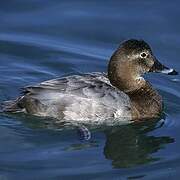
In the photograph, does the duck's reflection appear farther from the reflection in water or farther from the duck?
the duck

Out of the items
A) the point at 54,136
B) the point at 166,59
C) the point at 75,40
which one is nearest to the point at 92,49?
the point at 75,40

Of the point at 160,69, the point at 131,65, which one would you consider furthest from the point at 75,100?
the point at 160,69

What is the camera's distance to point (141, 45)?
26.4ft

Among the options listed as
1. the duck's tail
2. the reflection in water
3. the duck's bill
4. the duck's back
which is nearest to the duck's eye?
the duck's bill

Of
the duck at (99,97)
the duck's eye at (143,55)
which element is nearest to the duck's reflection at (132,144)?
the duck at (99,97)

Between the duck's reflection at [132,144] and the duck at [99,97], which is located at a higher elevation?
the duck at [99,97]

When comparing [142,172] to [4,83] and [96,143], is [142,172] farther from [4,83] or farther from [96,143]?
[4,83]

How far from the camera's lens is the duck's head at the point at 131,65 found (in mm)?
7988

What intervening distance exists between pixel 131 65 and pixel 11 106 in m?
1.35

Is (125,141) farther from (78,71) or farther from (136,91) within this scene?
(78,71)

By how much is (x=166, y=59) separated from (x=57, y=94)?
217cm

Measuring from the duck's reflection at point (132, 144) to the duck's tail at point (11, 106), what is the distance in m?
0.97

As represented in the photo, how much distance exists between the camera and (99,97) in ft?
25.1

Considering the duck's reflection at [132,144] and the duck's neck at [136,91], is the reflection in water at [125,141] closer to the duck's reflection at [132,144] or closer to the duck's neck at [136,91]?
the duck's reflection at [132,144]
